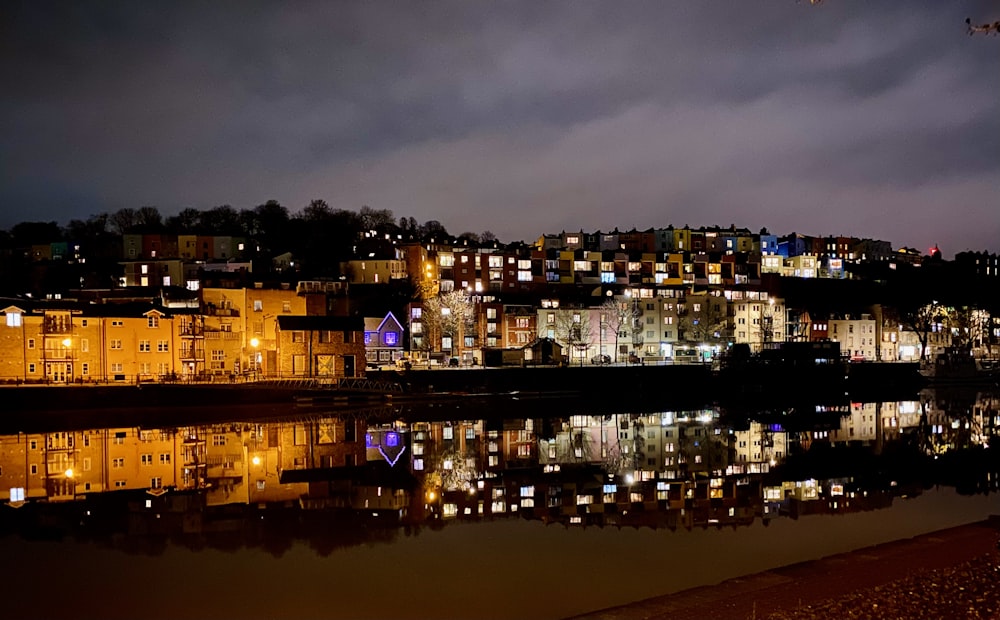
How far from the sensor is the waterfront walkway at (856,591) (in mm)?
10539

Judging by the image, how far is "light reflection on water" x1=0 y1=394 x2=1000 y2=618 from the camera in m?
14.6

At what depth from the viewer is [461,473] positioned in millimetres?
27328

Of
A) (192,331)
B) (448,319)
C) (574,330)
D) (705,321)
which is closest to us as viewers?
(192,331)

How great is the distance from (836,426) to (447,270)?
52.2 metres

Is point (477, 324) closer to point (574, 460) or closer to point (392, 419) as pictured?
point (392, 419)

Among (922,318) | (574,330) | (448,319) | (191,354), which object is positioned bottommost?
(191,354)

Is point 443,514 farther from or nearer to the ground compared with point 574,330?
nearer to the ground

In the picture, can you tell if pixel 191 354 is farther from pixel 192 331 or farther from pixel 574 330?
pixel 574 330

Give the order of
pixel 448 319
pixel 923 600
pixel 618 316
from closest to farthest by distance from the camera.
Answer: pixel 923 600 < pixel 448 319 < pixel 618 316

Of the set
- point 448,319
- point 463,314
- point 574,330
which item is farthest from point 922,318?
point 448,319

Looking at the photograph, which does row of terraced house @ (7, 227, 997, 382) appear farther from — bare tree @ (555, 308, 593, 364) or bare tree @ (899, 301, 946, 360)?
bare tree @ (899, 301, 946, 360)

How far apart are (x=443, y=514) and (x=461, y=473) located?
651 cm

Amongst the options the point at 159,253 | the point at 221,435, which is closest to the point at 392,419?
the point at 221,435

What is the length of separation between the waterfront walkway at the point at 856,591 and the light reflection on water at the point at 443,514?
200 cm
